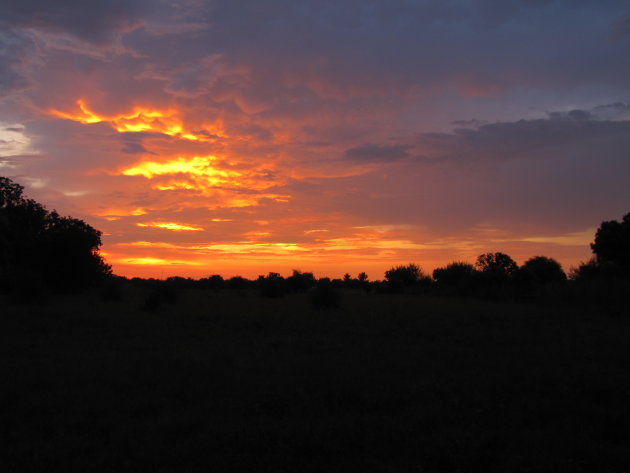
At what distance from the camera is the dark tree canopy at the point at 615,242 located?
31547 mm

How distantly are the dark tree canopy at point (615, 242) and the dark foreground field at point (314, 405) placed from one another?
20.1 meters

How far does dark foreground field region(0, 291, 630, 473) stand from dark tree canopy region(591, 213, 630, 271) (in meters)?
20.1

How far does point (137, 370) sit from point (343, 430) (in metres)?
5.64

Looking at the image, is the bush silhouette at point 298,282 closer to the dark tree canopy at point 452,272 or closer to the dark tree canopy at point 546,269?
the dark tree canopy at point 452,272

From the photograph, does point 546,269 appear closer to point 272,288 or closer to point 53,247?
point 272,288

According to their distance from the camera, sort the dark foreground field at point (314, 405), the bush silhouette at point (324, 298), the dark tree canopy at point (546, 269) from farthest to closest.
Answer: the dark tree canopy at point (546, 269), the bush silhouette at point (324, 298), the dark foreground field at point (314, 405)

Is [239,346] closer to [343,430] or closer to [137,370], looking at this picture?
[137,370]

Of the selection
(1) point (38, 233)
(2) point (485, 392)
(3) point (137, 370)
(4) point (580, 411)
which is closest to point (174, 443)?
(3) point (137, 370)

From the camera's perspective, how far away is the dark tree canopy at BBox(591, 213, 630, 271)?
1242 inches

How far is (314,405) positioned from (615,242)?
31594mm

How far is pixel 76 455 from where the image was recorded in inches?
236

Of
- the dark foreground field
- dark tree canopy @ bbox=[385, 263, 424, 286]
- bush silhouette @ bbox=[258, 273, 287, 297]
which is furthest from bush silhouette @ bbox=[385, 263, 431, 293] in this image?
the dark foreground field

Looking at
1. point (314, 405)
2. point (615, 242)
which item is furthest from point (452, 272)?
point (314, 405)

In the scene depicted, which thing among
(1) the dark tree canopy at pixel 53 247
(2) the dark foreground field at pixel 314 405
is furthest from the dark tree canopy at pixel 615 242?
(1) the dark tree canopy at pixel 53 247
